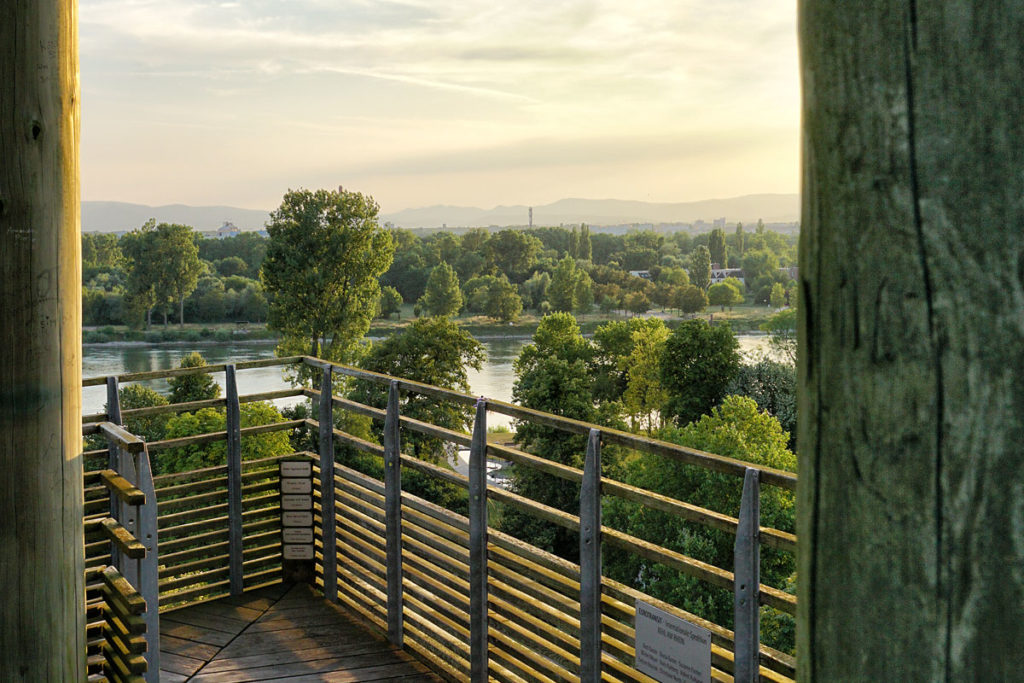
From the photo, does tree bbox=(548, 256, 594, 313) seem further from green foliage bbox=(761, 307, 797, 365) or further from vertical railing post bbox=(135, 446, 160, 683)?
vertical railing post bbox=(135, 446, 160, 683)

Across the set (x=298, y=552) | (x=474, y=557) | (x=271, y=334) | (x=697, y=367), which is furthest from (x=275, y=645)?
(x=271, y=334)

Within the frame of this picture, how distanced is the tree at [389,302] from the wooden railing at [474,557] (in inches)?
1794

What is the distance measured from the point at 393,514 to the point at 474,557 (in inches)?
26.5

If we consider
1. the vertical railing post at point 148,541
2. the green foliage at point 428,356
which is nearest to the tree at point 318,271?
the green foliage at point 428,356

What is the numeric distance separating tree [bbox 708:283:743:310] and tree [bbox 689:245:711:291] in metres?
1.33

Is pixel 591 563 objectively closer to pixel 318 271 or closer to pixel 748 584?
pixel 748 584

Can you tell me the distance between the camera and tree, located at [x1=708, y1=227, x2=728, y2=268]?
6631cm

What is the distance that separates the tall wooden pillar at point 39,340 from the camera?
1.43 m

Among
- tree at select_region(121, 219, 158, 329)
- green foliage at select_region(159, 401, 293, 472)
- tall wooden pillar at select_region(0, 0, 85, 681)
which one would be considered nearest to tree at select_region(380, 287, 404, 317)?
tree at select_region(121, 219, 158, 329)

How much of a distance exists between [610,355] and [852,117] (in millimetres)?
41353

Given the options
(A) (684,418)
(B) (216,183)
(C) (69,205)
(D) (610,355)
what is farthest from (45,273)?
(B) (216,183)

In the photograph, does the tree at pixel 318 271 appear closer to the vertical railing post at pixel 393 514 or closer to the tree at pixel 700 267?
the tree at pixel 700 267

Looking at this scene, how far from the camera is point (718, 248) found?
6688cm

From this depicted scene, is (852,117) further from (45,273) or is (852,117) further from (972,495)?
(45,273)
